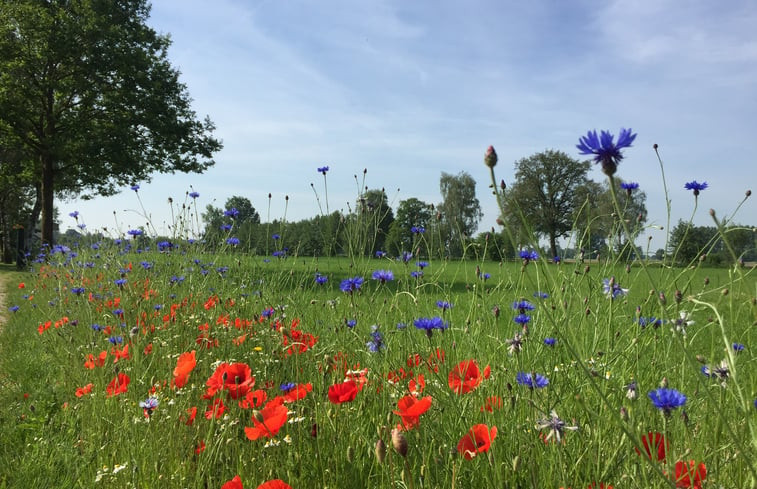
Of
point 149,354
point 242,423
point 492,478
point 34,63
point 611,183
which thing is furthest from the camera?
point 34,63

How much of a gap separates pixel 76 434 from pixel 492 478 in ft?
6.27

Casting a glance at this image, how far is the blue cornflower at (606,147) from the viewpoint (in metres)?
0.85

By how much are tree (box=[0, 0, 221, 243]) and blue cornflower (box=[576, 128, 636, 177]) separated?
16097 millimetres

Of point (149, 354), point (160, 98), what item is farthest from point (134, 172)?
point (149, 354)

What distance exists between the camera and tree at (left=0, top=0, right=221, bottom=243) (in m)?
13.9

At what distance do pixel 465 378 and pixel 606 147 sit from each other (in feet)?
2.81

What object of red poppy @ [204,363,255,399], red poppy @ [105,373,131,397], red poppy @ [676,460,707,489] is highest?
red poppy @ [204,363,255,399]

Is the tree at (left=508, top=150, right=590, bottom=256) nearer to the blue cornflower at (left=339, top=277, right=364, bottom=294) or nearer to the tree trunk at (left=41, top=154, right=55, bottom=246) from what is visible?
the tree trunk at (left=41, top=154, right=55, bottom=246)

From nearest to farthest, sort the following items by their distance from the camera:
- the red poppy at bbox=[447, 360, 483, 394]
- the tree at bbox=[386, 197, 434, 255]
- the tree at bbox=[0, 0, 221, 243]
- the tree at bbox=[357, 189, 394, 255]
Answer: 1. the red poppy at bbox=[447, 360, 483, 394]
2. the tree at bbox=[357, 189, 394, 255]
3. the tree at bbox=[386, 197, 434, 255]
4. the tree at bbox=[0, 0, 221, 243]

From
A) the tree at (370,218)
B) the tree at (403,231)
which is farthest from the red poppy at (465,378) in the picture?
the tree at (403,231)

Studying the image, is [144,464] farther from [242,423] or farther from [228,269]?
[228,269]

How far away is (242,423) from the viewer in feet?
6.29

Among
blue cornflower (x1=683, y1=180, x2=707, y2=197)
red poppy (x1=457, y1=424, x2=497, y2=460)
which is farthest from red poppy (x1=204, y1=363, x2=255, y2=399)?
blue cornflower (x1=683, y1=180, x2=707, y2=197)

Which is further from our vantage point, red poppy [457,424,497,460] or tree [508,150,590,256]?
tree [508,150,590,256]
